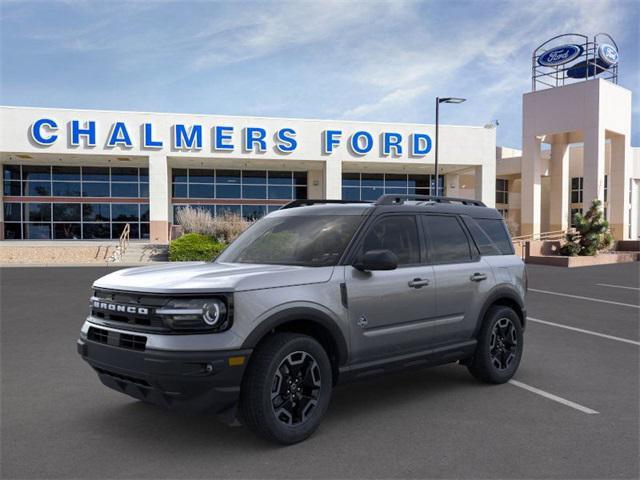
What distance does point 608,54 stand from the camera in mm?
35781

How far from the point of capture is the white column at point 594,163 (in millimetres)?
33969

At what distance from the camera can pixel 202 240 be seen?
1001 inches

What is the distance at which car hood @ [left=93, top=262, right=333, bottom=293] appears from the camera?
397cm

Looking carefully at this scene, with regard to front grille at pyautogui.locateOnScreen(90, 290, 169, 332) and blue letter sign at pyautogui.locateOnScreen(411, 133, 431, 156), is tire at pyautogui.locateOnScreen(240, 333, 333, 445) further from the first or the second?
blue letter sign at pyautogui.locateOnScreen(411, 133, 431, 156)

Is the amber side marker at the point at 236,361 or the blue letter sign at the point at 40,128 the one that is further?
the blue letter sign at the point at 40,128

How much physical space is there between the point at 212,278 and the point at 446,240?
2.63 meters

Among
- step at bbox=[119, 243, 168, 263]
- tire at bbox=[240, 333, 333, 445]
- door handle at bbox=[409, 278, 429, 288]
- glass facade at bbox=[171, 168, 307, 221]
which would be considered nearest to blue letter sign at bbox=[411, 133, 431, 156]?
glass facade at bbox=[171, 168, 307, 221]

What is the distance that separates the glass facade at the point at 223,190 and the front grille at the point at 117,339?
32724 millimetres

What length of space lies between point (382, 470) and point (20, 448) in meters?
2.74

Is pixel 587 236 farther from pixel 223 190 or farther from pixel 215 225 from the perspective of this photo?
pixel 223 190

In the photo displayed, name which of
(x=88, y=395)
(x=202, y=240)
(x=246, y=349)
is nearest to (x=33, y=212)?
(x=202, y=240)

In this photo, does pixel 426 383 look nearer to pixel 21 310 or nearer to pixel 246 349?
pixel 246 349

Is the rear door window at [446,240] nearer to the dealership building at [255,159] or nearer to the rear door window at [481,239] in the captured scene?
the rear door window at [481,239]

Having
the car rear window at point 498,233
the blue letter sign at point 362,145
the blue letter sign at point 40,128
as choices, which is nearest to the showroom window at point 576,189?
the blue letter sign at point 362,145
